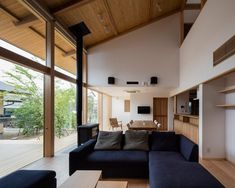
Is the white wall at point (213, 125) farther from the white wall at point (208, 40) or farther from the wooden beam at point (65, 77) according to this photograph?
the wooden beam at point (65, 77)

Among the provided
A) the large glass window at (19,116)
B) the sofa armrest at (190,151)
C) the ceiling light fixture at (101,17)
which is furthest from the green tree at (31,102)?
the sofa armrest at (190,151)

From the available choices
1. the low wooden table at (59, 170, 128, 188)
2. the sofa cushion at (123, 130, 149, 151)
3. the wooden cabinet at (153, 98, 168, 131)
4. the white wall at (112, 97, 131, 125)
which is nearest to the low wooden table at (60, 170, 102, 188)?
the low wooden table at (59, 170, 128, 188)

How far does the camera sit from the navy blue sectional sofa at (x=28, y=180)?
2240 millimetres

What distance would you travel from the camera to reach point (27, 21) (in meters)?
4.72

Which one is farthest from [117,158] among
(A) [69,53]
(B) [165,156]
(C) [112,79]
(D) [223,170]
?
(C) [112,79]

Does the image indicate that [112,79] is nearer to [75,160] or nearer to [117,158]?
[117,158]

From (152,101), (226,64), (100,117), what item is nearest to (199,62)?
(226,64)

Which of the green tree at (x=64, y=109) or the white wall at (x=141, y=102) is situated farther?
the white wall at (x=141, y=102)

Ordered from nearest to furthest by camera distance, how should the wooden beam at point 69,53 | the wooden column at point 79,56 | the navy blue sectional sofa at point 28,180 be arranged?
the navy blue sectional sofa at point 28,180 < the wooden beam at point 69,53 < the wooden column at point 79,56

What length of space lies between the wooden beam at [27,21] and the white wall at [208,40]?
4143 mm

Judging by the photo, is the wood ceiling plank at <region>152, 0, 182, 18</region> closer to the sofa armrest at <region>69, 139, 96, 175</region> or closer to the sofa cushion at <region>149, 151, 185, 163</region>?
the sofa cushion at <region>149, 151, 185, 163</region>

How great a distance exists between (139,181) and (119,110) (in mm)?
12473

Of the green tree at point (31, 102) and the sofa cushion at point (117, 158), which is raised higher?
the green tree at point (31, 102)

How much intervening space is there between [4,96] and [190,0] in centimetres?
736
